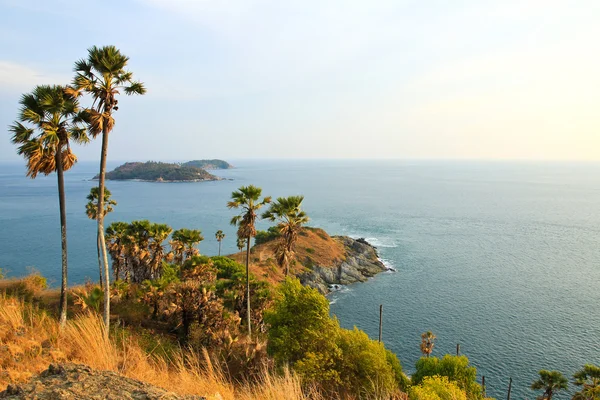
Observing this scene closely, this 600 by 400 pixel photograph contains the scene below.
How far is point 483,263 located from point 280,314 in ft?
209

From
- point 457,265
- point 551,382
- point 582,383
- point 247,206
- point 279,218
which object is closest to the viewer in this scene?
point 247,206

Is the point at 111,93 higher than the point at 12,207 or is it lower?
higher

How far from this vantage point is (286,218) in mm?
27391

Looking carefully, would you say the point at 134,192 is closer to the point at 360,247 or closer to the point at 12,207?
the point at 12,207

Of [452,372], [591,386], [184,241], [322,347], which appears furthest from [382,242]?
[322,347]

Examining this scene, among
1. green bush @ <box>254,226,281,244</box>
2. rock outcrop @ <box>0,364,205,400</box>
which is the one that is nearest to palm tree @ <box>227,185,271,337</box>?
rock outcrop @ <box>0,364,205,400</box>

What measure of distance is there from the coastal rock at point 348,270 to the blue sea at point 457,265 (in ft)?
8.66

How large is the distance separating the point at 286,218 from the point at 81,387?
23.1m

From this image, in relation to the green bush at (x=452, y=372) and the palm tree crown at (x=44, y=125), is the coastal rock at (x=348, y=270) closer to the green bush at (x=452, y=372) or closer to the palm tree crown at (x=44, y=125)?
the green bush at (x=452, y=372)

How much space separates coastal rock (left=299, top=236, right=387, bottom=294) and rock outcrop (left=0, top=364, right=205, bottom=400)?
5264 cm

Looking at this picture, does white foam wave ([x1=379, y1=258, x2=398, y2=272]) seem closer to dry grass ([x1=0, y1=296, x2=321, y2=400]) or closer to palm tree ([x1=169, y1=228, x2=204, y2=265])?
palm tree ([x1=169, y1=228, x2=204, y2=265])

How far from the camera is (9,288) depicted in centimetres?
1855

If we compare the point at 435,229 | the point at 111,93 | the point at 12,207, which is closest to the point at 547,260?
the point at 435,229

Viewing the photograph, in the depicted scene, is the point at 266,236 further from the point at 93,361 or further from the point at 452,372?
the point at 93,361
